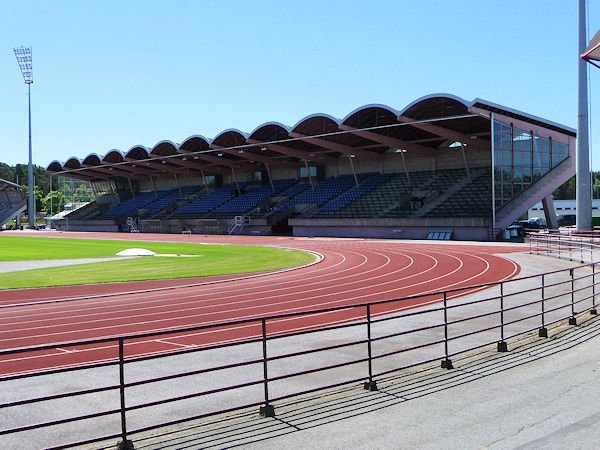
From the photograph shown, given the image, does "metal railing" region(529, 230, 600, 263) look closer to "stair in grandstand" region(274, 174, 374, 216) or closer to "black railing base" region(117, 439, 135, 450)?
"black railing base" region(117, 439, 135, 450)

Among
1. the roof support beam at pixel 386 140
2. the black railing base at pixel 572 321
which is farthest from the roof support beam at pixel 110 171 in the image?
the black railing base at pixel 572 321

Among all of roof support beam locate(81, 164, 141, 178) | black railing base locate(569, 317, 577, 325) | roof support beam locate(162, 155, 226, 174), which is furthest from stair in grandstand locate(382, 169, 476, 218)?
roof support beam locate(81, 164, 141, 178)

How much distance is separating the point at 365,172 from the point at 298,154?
783 centimetres

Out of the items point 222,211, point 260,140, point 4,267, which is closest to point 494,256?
point 4,267

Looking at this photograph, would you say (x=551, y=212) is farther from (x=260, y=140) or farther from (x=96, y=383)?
(x=96, y=383)

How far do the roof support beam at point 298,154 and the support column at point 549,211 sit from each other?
25.1 metres

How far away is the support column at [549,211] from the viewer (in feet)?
160

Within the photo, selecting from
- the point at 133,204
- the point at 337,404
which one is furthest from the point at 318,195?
the point at 337,404

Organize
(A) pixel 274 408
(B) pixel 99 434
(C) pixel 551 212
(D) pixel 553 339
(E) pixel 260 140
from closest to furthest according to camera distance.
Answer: (B) pixel 99 434
(A) pixel 274 408
(D) pixel 553 339
(C) pixel 551 212
(E) pixel 260 140

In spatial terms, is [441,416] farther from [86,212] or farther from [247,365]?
[86,212]

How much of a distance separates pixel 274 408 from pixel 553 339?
19.9 ft

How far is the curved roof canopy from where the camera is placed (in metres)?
47.1

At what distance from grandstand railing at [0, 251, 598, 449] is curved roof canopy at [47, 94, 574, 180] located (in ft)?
110

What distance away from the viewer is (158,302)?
54.4 ft
